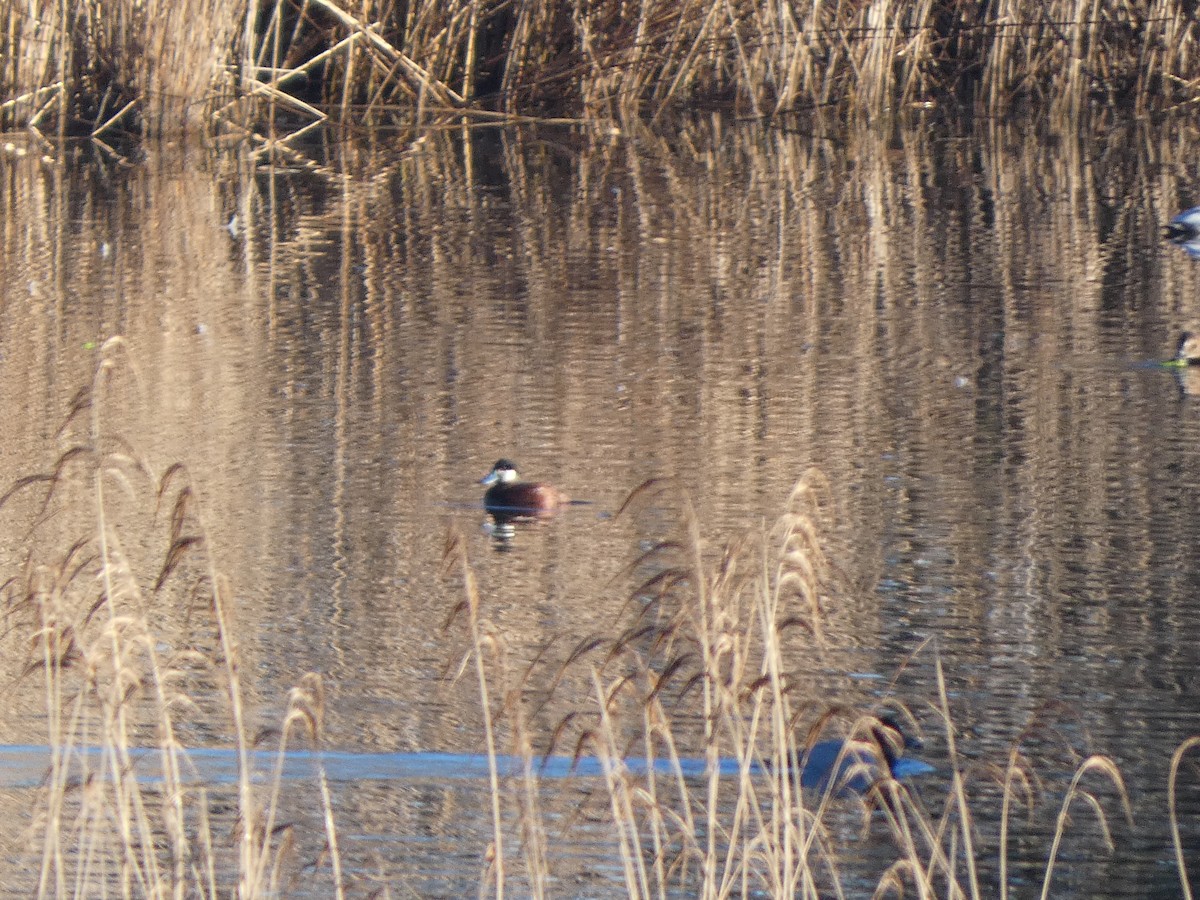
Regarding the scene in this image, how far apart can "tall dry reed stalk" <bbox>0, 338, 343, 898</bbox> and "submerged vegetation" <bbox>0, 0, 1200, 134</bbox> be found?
8263 millimetres

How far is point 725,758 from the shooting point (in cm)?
439

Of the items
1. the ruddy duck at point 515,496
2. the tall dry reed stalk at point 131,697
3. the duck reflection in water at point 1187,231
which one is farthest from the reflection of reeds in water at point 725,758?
the duck reflection in water at point 1187,231

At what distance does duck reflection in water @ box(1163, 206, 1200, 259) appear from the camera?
1062cm

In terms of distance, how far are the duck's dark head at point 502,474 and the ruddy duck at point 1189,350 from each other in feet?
9.30

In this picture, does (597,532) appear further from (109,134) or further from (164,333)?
(109,134)

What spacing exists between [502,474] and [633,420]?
1060 mm

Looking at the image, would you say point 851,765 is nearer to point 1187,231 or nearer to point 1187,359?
point 1187,359

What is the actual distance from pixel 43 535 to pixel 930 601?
91.8 inches

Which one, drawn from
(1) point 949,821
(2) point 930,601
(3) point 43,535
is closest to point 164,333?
(3) point 43,535

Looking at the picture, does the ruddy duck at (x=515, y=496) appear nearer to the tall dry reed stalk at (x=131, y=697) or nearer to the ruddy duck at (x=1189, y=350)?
the tall dry reed stalk at (x=131, y=697)

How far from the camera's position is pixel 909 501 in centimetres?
623

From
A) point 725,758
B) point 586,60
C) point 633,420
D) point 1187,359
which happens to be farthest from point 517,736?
point 586,60

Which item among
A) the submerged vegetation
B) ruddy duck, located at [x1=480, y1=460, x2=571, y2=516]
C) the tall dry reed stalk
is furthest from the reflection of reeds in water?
the submerged vegetation

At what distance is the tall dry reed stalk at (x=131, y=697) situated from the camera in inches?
123
